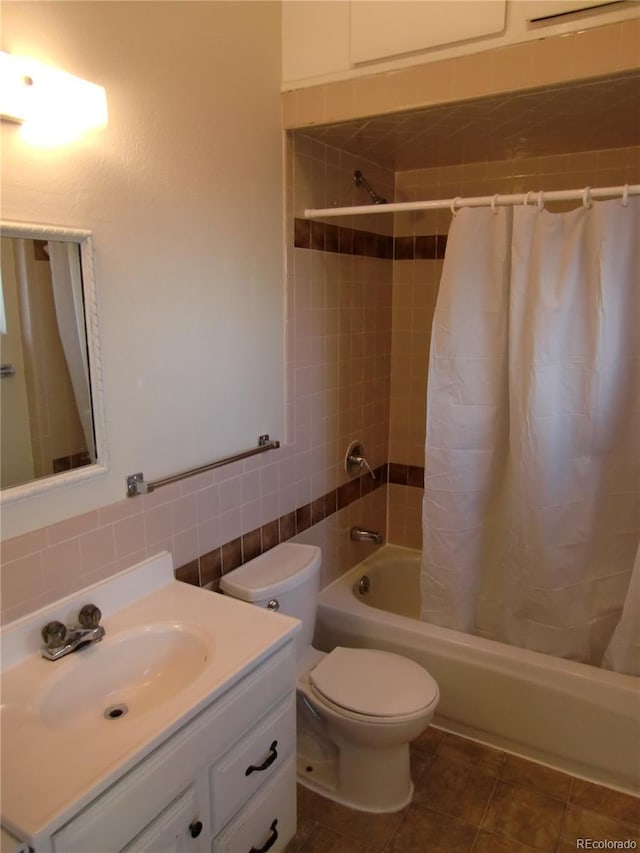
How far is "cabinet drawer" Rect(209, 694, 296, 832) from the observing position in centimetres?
142

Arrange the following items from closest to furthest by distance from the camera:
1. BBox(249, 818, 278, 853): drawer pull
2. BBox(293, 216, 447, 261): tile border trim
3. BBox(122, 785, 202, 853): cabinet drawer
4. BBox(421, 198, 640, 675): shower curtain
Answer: BBox(122, 785, 202, 853): cabinet drawer → BBox(249, 818, 278, 853): drawer pull → BBox(421, 198, 640, 675): shower curtain → BBox(293, 216, 447, 261): tile border trim

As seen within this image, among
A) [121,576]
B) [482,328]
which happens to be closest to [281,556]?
[121,576]

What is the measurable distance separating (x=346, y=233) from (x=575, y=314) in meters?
0.99

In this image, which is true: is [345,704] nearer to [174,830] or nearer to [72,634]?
[174,830]

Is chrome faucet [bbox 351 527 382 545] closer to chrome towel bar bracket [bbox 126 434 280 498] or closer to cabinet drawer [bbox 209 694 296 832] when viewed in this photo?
chrome towel bar bracket [bbox 126 434 280 498]

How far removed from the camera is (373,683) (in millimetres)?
1965

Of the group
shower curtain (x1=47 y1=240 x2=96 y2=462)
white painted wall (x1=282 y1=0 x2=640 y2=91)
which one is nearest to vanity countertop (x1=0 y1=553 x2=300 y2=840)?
shower curtain (x1=47 y1=240 x2=96 y2=462)

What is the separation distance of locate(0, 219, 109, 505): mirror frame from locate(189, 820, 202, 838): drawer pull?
0.81 metres

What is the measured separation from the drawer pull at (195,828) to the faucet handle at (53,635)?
1.63 feet

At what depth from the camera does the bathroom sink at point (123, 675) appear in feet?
4.47

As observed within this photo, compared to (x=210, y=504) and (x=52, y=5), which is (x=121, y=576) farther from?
(x=52, y=5)

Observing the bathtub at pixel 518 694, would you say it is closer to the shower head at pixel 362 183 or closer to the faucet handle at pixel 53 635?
the faucet handle at pixel 53 635

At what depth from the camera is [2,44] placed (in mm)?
1278

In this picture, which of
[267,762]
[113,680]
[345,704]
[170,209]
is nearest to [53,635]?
[113,680]
